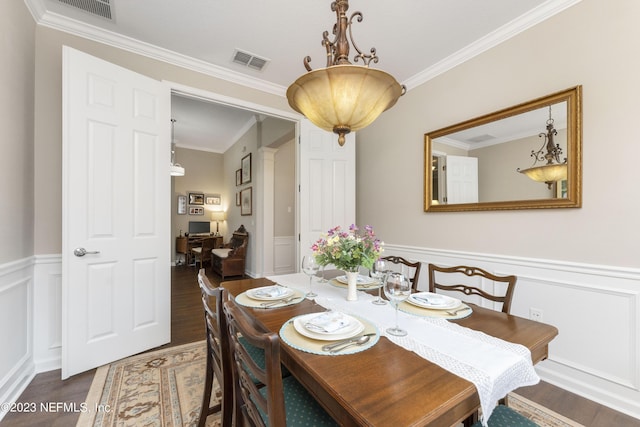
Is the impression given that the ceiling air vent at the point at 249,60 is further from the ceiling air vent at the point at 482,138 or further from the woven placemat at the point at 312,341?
the woven placemat at the point at 312,341

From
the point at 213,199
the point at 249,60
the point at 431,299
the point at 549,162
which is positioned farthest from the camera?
the point at 213,199

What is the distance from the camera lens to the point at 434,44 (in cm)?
240

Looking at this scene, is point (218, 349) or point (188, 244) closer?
point (218, 349)

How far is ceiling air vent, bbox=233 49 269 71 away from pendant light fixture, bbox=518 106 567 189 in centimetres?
241

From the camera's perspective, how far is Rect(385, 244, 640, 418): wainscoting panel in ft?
5.25

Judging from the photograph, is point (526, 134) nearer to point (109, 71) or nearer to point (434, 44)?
point (434, 44)

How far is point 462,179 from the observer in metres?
2.51

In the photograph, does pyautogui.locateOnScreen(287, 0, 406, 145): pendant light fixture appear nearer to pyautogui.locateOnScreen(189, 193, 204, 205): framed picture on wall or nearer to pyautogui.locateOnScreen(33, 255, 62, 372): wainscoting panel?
pyautogui.locateOnScreen(33, 255, 62, 372): wainscoting panel

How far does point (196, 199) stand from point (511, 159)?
21.7 feet

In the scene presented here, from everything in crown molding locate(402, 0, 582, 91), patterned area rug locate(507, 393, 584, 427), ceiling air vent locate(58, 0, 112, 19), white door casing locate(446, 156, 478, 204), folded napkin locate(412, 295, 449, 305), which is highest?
ceiling air vent locate(58, 0, 112, 19)

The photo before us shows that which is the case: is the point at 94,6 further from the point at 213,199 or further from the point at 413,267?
the point at 213,199

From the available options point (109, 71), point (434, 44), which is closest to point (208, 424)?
point (109, 71)

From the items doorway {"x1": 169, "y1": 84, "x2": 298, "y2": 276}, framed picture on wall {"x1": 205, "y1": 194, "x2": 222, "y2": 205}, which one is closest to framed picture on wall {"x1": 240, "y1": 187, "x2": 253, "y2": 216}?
doorway {"x1": 169, "y1": 84, "x2": 298, "y2": 276}

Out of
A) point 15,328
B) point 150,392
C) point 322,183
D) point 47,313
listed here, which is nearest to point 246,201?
point 322,183
